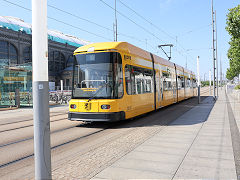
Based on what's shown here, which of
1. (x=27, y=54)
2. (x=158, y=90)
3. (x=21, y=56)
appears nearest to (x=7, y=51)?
(x=21, y=56)

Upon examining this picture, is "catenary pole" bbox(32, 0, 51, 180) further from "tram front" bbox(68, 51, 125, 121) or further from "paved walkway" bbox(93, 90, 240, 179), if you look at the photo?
"tram front" bbox(68, 51, 125, 121)

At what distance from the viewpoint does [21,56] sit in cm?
4409

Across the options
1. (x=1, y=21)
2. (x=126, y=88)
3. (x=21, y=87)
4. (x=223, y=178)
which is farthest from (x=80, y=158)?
(x=1, y=21)

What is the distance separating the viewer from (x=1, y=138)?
289 inches

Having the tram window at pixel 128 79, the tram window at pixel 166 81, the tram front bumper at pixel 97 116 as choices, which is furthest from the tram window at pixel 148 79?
the tram front bumper at pixel 97 116

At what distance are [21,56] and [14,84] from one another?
25.9 meters

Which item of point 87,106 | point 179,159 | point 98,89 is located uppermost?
point 98,89

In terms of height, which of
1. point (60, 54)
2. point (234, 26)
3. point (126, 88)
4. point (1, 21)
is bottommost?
point (126, 88)

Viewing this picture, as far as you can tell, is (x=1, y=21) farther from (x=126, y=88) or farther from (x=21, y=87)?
(x=126, y=88)

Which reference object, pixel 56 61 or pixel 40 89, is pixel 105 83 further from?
pixel 56 61

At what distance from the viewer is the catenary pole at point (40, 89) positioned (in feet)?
9.46

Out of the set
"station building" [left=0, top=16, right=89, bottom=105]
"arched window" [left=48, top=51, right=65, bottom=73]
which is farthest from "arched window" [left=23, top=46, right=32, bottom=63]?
"arched window" [left=48, top=51, right=65, bottom=73]

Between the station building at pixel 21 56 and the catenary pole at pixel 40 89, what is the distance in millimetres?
11257

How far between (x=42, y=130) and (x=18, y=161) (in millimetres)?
2626
